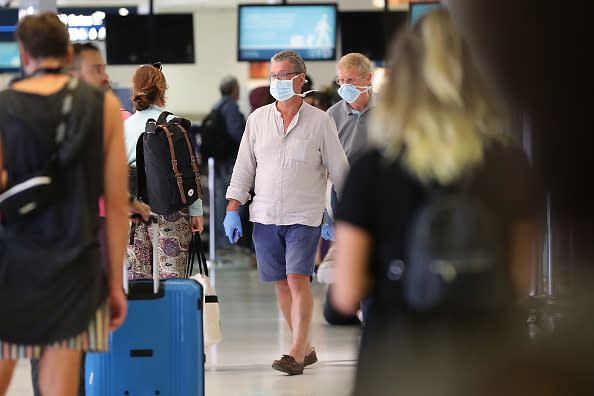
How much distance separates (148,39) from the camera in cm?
1004

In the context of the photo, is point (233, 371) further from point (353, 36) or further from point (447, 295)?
point (353, 36)

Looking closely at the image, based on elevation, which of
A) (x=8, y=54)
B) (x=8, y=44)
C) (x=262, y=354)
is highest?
(x=8, y=44)

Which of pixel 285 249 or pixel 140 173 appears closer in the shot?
pixel 140 173

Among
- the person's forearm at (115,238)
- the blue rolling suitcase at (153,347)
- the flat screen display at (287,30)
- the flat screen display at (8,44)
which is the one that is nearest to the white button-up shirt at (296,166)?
the blue rolling suitcase at (153,347)

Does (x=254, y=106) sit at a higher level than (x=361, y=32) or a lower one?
lower

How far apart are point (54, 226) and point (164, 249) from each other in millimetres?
1940

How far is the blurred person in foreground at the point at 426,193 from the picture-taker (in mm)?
1805

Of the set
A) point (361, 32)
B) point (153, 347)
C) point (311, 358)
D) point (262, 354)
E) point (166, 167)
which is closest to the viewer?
point (153, 347)

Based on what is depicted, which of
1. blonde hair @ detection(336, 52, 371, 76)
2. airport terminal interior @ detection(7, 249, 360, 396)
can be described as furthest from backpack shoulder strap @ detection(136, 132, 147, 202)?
blonde hair @ detection(336, 52, 371, 76)

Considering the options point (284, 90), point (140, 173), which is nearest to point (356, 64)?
point (284, 90)

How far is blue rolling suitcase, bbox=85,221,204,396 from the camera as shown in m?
3.10

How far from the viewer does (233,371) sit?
461 centimetres

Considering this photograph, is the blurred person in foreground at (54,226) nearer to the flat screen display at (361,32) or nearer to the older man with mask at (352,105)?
the older man with mask at (352,105)

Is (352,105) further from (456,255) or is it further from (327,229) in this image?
(456,255)
